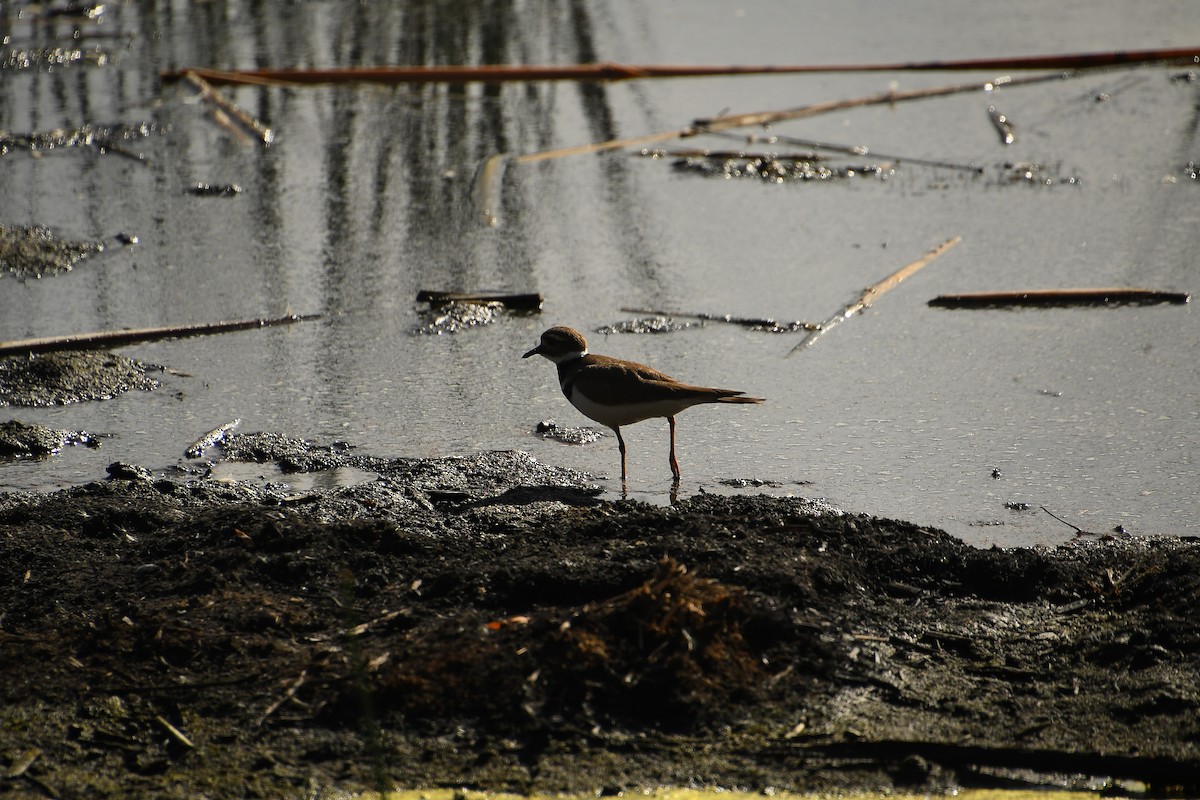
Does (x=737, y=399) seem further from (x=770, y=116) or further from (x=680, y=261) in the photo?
(x=770, y=116)

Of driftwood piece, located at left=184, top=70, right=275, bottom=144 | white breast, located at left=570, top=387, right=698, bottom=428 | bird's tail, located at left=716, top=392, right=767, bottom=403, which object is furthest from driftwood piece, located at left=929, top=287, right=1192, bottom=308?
driftwood piece, located at left=184, top=70, right=275, bottom=144

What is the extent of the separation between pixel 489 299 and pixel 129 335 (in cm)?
181

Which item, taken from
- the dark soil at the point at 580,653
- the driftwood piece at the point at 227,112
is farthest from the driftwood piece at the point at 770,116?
the dark soil at the point at 580,653

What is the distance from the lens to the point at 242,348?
678cm

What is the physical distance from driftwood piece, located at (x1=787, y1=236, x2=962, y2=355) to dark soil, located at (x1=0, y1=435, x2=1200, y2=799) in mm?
2051

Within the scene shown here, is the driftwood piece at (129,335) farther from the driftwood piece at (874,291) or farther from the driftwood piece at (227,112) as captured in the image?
the driftwood piece at (227,112)

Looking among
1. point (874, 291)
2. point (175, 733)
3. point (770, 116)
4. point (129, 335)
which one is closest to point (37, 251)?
point (129, 335)

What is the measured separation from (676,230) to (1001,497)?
12.1 feet

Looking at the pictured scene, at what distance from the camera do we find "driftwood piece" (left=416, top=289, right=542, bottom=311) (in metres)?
7.21

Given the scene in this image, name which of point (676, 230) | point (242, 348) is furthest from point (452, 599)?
point (676, 230)

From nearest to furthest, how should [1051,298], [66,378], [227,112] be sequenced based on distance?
1. [66,378]
2. [1051,298]
3. [227,112]

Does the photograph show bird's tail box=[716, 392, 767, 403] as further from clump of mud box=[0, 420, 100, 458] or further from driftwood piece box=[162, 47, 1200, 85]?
driftwood piece box=[162, 47, 1200, 85]

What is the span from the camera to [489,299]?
23.8 ft

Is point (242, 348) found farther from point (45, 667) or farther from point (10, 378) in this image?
point (45, 667)
